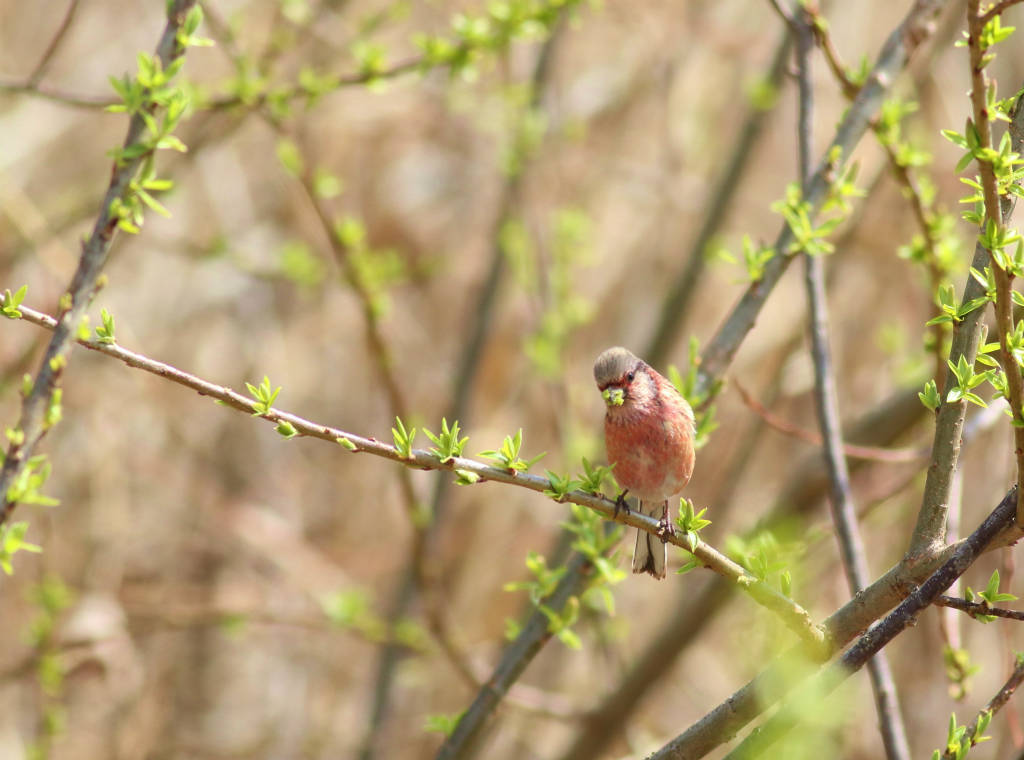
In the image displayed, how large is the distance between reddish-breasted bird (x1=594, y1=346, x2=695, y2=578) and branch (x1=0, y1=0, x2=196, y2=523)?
1648 millimetres

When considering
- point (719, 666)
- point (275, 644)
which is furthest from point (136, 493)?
point (719, 666)

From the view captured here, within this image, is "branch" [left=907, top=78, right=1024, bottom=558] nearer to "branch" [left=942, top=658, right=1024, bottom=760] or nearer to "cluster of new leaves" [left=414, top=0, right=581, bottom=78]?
"branch" [left=942, top=658, right=1024, bottom=760]

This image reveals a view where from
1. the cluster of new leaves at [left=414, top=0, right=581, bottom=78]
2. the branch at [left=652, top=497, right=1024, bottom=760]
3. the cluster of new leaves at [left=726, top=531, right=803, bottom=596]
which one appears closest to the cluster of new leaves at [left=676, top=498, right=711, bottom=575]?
the cluster of new leaves at [left=726, top=531, right=803, bottom=596]

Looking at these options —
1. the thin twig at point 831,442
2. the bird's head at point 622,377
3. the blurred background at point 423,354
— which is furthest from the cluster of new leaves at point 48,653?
the thin twig at point 831,442

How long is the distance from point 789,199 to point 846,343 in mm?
4366

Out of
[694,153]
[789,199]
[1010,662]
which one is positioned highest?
[694,153]

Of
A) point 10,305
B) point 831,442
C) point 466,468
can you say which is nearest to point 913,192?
point 831,442

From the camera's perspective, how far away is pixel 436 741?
7.84m

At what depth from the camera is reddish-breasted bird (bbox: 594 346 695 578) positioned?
3465mm

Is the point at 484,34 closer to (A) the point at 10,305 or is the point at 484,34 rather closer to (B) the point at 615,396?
(B) the point at 615,396

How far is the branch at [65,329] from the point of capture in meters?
2.53

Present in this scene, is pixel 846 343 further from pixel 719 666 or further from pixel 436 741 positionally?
pixel 436 741

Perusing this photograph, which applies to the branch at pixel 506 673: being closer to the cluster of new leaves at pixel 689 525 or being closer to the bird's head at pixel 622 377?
the bird's head at pixel 622 377

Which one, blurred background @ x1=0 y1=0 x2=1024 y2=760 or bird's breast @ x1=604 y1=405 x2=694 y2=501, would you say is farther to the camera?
blurred background @ x1=0 y1=0 x2=1024 y2=760
